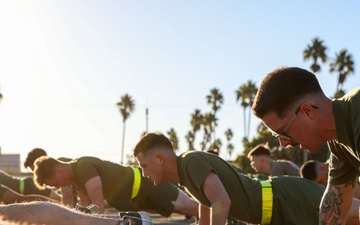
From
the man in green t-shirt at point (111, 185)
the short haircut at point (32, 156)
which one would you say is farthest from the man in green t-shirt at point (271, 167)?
the short haircut at point (32, 156)

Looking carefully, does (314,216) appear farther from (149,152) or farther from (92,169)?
(92,169)

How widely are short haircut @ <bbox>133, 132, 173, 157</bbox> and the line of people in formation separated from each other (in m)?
0.01

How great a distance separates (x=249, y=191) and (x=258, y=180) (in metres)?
0.47

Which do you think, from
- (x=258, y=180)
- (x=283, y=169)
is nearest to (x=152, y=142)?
(x=258, y=180)

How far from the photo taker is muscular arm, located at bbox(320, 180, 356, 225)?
4312 millimetres

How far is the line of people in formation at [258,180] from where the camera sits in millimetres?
3504

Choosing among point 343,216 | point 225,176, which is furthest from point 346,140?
point 225,176

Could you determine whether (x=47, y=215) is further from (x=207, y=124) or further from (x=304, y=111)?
(x=207, y=124)

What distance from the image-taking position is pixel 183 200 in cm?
991

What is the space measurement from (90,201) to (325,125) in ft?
18.5

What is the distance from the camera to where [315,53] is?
4794 centimetres

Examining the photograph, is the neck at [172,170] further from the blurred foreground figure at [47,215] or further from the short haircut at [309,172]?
the blurred foreground figure at [47,215]

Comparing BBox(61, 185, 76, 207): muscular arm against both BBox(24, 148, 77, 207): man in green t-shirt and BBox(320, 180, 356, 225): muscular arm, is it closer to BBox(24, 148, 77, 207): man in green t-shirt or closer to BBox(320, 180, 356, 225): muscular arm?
BBox(24, 148, 77, 207): man in green t-shirt

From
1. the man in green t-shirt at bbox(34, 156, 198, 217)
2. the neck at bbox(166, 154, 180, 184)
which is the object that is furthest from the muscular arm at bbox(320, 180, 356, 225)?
the man in green t-shirt at bbox(34, 156, 198, 217)
